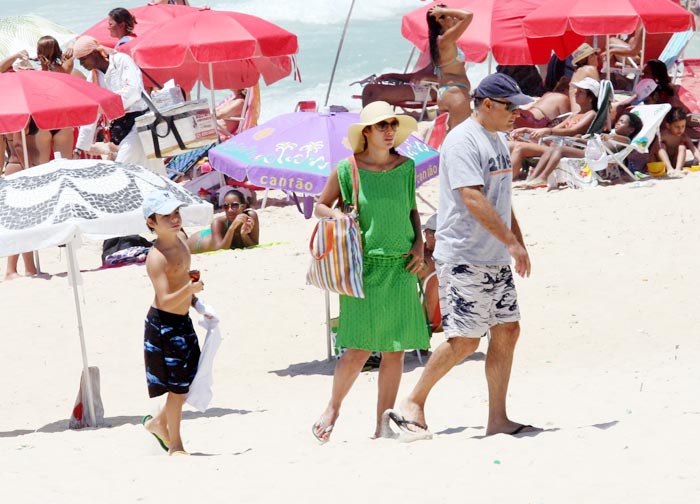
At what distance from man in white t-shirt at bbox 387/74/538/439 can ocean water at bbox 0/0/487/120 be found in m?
25.2

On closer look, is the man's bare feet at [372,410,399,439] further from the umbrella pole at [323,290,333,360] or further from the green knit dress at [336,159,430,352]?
the umbrella pole at [323,290,333,360]

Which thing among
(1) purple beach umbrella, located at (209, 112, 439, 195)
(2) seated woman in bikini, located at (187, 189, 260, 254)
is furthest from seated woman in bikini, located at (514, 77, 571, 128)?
(1) purple beach umbrella, located at (209, 112, 439, 195)

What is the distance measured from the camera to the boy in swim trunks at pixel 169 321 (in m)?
5.35

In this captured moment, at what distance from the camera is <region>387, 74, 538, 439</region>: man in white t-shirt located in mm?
4910

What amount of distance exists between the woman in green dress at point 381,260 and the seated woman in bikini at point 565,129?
6.93 metres

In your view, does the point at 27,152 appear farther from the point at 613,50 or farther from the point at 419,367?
the point at 613,50

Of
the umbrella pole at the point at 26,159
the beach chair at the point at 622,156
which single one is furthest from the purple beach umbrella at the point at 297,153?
the beach chair at the point at 622,156

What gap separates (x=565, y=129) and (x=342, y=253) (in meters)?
7.48

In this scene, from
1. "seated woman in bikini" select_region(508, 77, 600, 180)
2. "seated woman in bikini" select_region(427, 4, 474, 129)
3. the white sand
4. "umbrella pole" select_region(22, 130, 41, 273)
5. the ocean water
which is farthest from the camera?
the ocean water

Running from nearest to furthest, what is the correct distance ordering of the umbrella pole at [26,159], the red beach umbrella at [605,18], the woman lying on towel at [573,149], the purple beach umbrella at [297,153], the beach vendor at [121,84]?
the purple beach umbrella at [297,153] < the umbrella pole at [26,159] < the beach vendor at [121,84] < the woman lying on towel at [573,149] < the red beach umbrella at [605,18]

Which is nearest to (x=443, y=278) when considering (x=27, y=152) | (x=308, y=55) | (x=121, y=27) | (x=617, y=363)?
(x=617, y=363)

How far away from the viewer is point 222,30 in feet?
42.6

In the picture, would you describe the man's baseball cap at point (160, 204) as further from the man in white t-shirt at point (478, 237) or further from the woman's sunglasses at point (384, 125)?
the man in white t-shirt at point (478, 237)

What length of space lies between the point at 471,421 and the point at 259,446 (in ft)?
3.33
